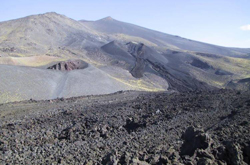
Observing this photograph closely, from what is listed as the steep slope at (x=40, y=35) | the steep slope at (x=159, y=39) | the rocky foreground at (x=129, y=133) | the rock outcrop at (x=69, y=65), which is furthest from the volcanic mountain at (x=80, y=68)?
the steep slope at (x=159, y=39)

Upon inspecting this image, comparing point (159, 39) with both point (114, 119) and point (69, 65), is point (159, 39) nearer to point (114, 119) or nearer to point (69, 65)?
point (69, 65)

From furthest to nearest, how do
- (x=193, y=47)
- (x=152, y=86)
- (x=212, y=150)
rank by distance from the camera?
(x=193, y=47), (x=152, y=86), (x=212, y=150)

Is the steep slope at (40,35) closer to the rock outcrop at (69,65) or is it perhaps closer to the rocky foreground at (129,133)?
the rock outcrop at (69,65)

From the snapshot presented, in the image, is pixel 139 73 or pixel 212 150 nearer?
pixel 212 150

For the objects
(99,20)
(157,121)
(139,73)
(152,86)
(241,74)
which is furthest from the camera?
(99,20)

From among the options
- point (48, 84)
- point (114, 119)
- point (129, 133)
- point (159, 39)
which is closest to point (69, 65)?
point (48, 84)

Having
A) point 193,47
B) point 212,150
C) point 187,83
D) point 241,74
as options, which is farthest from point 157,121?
point 193,47

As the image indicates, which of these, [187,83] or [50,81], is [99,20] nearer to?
[187,83]
